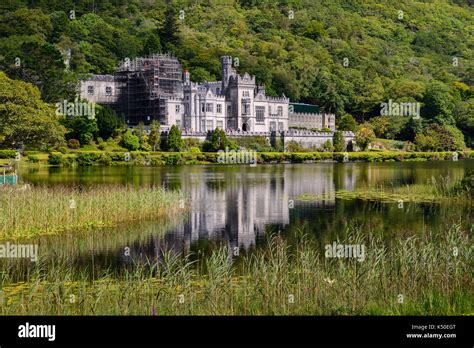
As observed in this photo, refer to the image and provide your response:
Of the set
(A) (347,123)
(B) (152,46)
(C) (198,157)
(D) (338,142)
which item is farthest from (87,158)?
(B) (152,46)

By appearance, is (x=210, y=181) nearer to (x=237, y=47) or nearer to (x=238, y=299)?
(x=238, y=299)

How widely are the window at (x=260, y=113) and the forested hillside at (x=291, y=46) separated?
11.8m

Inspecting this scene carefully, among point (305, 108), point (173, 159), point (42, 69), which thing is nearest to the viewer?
point (173, 159)

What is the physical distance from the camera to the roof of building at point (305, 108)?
102562mm

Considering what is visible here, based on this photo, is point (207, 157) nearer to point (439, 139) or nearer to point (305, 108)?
point (439, 139)

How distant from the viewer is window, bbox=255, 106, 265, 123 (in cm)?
9331

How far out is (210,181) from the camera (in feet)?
142

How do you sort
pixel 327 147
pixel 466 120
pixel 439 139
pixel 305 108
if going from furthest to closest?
1. pixel 305 108
2. pixel 466 120
3. pixel 439 139
4. pixel 327 147

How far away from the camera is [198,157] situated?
72812 millimetres

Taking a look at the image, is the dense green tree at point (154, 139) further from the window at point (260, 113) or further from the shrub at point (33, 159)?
the window at point (260, 113)

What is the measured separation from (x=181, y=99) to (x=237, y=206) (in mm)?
58149

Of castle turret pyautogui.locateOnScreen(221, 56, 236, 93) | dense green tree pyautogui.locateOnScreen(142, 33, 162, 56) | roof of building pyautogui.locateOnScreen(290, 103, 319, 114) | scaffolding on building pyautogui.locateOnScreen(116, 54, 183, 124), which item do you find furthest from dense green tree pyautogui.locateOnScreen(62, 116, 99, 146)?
roof of building pyautogui.locateOnScreen(290, 103, 319, 114)

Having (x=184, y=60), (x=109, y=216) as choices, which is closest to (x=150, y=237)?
(x=109, y=216)
